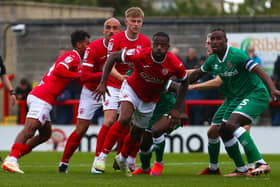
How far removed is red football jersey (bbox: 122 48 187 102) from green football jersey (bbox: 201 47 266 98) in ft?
1.84

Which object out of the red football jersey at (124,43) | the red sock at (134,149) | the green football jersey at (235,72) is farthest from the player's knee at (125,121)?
the red football jersey at (124,43)

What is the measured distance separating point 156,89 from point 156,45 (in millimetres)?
841

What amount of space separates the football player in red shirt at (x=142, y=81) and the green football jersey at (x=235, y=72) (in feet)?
1.85

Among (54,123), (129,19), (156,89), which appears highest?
(129,19)

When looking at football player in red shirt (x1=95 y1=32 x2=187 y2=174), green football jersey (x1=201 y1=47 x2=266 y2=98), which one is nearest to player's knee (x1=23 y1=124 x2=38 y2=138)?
football player in red shirt (x1=95 y1=32 x2=187 y2=174)

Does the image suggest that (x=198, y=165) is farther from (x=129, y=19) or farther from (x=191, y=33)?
(x=191, y=33)

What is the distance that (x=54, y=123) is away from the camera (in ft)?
81.1

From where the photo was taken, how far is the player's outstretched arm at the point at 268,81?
13.1 metres

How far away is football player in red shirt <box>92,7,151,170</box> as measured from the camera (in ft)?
48.3

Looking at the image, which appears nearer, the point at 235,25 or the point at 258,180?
the point at 258,180

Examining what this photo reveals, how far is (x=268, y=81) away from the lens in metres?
13.2

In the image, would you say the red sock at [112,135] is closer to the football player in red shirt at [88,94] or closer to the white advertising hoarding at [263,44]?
the football player in red shirt at [88,94]

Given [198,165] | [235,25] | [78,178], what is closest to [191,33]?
[235,25]

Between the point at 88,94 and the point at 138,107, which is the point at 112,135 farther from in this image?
the point at 88,94
